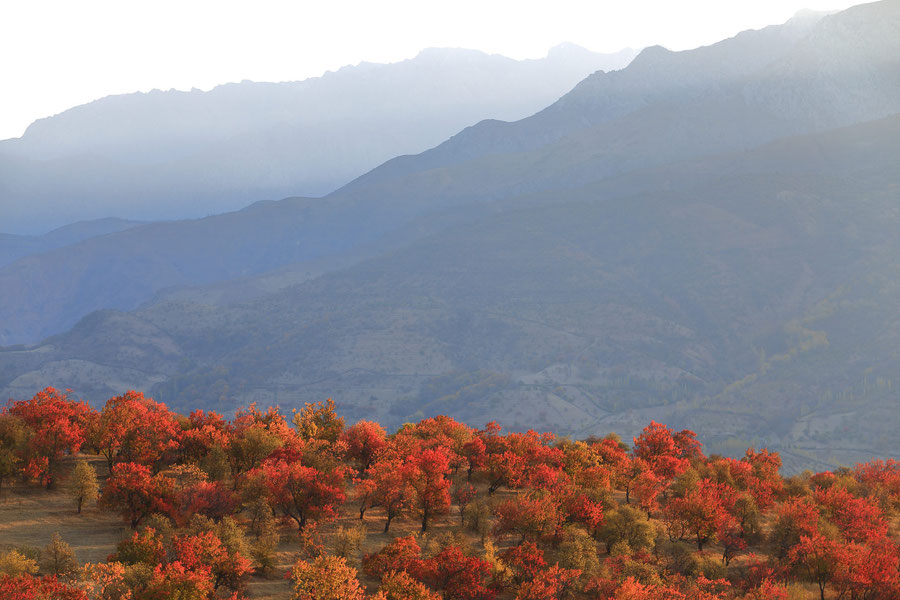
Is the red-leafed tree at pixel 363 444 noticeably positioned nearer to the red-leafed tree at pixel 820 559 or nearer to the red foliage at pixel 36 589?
the red foliage at pixel 36 589

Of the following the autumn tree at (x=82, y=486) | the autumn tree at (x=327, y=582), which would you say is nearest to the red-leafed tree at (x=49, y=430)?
the autumn tree at (x=82, y=486)

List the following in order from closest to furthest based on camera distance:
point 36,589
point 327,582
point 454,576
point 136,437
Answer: point 36,589 < point 327,582 < point 454,576 < point 136,437

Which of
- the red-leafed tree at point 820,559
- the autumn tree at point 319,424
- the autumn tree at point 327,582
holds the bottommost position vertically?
the red-leafed tree at point 820,559

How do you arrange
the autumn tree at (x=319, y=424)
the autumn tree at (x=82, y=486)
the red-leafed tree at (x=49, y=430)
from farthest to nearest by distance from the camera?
the autumn tree at (x=319, y=424)
the red-leafed tree at (x=49, y=430)
the autumn tree at (x=82, y=486)

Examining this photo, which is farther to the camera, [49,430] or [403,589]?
[49,430]

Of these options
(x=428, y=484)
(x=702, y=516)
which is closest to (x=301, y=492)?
(x=428, y=484)

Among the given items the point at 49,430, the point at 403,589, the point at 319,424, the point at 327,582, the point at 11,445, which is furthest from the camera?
the point at 319,424

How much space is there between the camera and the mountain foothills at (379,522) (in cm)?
4662

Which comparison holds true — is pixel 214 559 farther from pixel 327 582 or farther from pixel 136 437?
pixel 136 437

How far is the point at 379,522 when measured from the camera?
64.0m

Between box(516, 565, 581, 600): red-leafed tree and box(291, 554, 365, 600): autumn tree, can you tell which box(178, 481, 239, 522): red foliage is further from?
box(516, 565, 581, 600): red-leafed tree

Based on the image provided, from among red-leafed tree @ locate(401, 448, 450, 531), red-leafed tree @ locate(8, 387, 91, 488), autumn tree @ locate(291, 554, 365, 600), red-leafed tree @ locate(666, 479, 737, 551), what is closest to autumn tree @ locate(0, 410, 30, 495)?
red-leafed tree @ locate(8, 387, 91, 488)

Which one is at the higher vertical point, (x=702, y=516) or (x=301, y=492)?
(x=301, y=492)

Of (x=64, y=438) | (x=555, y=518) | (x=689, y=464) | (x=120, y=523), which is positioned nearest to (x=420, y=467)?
(x=555, y=518)
